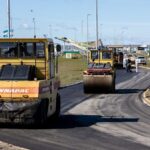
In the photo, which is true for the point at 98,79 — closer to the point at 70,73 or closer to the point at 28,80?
the point at 28,80

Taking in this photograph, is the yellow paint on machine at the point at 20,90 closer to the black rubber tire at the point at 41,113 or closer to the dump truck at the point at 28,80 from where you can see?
the dump truck at the point at 28,80

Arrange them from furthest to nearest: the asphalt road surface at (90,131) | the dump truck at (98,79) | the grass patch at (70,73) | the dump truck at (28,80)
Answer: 1. the grass patch at (70,73)
2. the dump truck at (98,79)
3. the dump truck at (28,80)
4. the asphalt road surface at (90,131)

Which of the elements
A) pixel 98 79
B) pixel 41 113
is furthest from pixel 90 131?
pixel 98 79

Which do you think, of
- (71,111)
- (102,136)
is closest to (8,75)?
(102,136)

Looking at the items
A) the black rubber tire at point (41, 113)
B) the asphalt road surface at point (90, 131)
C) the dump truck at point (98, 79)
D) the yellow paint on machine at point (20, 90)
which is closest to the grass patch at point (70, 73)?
the dump truck at point (98, 79)

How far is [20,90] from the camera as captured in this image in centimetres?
1731

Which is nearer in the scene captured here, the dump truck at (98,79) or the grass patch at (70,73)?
the dump truck at (98,79)

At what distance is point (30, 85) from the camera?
681 inches

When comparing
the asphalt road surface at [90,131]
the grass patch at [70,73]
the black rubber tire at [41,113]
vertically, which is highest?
the black rubber tire at [41,113]

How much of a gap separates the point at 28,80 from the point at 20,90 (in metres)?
0.73

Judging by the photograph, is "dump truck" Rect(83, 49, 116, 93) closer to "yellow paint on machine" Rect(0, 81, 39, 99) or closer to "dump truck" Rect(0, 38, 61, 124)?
"dump truck" Rect(0, 38, 61, 124)

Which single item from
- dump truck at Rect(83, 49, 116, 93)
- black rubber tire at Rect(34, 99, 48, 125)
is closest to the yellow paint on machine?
black rubber tire at Rect(34, 99, 48, 125)

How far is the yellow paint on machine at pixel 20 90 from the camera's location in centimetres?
1728

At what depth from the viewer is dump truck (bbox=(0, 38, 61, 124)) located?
17250 mm
